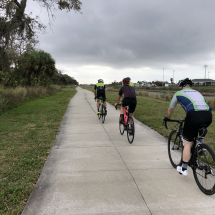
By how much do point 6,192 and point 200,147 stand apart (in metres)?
3.26

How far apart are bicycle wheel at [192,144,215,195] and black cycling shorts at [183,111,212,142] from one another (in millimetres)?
238

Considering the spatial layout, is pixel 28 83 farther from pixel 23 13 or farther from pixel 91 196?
pixel 91 196

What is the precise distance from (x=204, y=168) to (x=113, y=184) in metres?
1.54

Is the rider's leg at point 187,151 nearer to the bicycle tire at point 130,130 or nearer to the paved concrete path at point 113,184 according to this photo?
the paved concrete path at point 113,184

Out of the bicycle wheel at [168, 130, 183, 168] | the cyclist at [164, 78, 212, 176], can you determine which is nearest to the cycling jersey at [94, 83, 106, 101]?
the bicycle wheel at [168, 130, 183, 168]

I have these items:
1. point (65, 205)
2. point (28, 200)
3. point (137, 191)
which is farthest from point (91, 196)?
point (28, 200)

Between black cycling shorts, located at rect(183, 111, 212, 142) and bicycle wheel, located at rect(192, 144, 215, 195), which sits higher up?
black cycling shorts, located at rect(183, 111, 212, 142)

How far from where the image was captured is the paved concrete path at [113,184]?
2.62m

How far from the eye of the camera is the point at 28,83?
83.4 feet

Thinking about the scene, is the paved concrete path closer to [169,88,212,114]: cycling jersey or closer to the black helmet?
[169,88,212,114]: cycling jersey

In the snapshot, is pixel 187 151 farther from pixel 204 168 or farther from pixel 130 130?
pixel 130 130

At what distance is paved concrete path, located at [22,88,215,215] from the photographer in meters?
2.62

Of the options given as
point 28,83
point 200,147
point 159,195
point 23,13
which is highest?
point 23,13

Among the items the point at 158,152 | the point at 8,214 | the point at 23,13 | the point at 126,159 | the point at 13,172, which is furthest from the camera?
the point at 23,13
